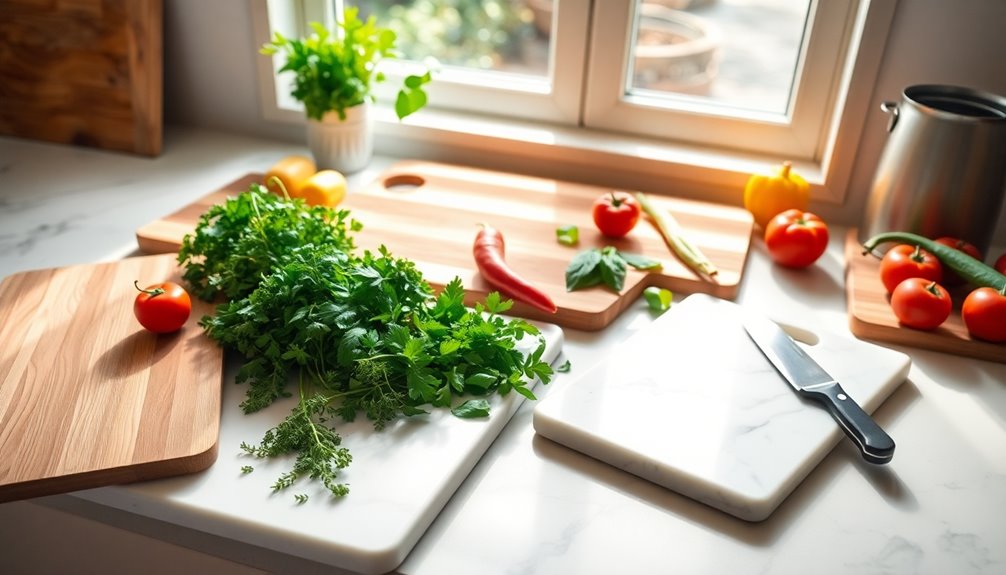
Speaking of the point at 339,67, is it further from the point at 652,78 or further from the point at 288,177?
the point at 652,78

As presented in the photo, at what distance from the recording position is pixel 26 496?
0.84m

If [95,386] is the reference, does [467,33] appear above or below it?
above

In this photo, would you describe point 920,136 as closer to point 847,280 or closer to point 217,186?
point 847,280

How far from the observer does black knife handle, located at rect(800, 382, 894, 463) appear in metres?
0.89

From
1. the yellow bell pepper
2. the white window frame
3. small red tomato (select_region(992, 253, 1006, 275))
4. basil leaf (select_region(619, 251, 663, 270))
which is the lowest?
basil leaf (select_region(619, 251, 663, 270))

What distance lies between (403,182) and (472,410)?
2.41 feet

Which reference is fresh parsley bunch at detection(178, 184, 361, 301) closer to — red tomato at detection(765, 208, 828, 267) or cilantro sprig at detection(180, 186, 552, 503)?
cilantro sprig at detection(180, 186, 552, 503)

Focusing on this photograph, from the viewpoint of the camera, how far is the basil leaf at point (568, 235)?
1.33m

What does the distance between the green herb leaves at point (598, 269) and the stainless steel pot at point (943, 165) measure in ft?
1.28

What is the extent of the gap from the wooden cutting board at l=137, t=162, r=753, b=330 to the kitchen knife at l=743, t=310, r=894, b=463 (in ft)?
0.52

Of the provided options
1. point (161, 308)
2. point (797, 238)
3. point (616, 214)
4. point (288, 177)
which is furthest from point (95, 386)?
point (797, 238)

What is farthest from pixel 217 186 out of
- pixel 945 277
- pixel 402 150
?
pixel 945 277

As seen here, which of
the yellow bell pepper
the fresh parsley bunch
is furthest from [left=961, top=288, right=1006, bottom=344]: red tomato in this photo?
the fresh parsley bunch

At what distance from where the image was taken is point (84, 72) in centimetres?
160
